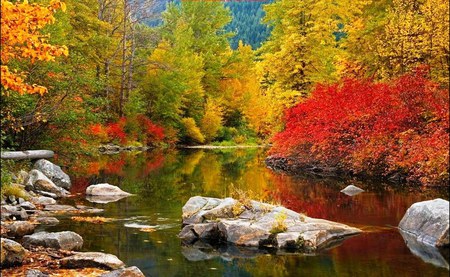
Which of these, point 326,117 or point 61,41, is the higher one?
point 61,41

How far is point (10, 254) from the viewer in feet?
30.3

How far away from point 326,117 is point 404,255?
1491 cm

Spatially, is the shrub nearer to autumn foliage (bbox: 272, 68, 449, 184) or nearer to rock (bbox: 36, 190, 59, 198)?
autumn foliage (bbox: 272, 68, 449, 184)

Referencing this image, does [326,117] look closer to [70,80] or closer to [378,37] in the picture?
[378,37]

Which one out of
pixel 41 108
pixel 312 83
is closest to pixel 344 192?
pixel 41 108

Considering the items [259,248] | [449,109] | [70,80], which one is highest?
[70,80]

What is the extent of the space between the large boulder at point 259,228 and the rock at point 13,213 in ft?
13.1

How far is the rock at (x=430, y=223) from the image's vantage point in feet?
35.1

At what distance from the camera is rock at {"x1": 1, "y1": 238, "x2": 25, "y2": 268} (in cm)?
907

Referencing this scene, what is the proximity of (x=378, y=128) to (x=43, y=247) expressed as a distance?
577 inches

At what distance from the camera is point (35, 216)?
13.7 metres

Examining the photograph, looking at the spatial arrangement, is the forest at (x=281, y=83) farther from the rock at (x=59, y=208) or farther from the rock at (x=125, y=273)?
the rock at (x=125, y=273)

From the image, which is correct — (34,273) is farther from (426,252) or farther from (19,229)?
(426,252)

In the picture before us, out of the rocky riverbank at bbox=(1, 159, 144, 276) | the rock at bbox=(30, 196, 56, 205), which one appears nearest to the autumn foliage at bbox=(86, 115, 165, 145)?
the rock at bbox=(30, 196, 56, 205)
